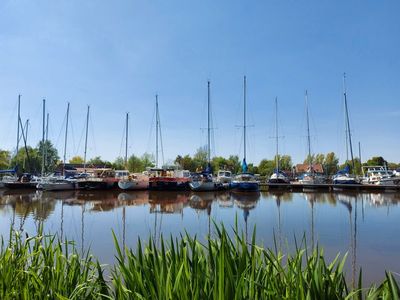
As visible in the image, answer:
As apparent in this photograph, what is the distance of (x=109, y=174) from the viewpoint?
158ft

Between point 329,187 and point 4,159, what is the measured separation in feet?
223

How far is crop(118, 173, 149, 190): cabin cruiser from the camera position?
138 feet

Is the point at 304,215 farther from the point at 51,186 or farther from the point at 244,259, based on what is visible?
the point at 51,186

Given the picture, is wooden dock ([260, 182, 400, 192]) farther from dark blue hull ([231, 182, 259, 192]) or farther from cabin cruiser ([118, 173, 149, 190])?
cabin cruiser ([118, 173, 149, 190])

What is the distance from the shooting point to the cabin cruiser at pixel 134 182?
4219 cm

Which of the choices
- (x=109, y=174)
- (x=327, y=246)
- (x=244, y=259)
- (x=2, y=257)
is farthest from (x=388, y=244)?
(x=109, y=174)

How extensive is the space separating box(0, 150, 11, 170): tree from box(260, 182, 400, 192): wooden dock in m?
54.8

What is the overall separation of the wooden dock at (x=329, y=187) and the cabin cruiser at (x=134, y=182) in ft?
53.3

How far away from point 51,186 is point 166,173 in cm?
1393

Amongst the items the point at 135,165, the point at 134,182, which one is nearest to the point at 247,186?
the point at 134,182

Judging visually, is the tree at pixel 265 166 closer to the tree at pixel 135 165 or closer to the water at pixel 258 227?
the tree at pixel 135 165

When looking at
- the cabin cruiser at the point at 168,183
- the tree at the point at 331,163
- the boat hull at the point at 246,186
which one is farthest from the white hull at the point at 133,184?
the tree at the point at 331,163

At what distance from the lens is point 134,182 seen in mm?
42938

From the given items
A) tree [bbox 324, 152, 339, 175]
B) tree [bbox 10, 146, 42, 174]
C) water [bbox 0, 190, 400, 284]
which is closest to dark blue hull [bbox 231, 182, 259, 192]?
water [bbox 0, 190, 400, 284]
